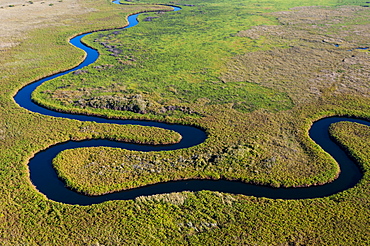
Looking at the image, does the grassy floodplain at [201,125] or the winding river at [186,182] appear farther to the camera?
the winding river at [186,182]

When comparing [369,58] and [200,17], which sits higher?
[200,17]

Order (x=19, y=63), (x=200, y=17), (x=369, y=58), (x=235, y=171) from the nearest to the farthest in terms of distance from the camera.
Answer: (x=235, y=171), (x=19, y=63), (x=369, y=58), (x=200, y=17)

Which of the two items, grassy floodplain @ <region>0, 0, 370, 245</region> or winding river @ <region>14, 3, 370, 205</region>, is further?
winding river @ <region>14, 3, 370, 205</region>

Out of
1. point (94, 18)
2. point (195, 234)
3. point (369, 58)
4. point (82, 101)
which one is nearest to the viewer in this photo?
point (195, 234)

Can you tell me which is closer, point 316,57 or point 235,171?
point 235,171

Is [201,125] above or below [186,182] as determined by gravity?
above

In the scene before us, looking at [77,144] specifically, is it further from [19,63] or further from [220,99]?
[19,63]

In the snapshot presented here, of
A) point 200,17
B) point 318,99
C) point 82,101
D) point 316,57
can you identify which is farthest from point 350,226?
point 200,17

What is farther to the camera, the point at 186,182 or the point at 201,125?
the point at 201,125
